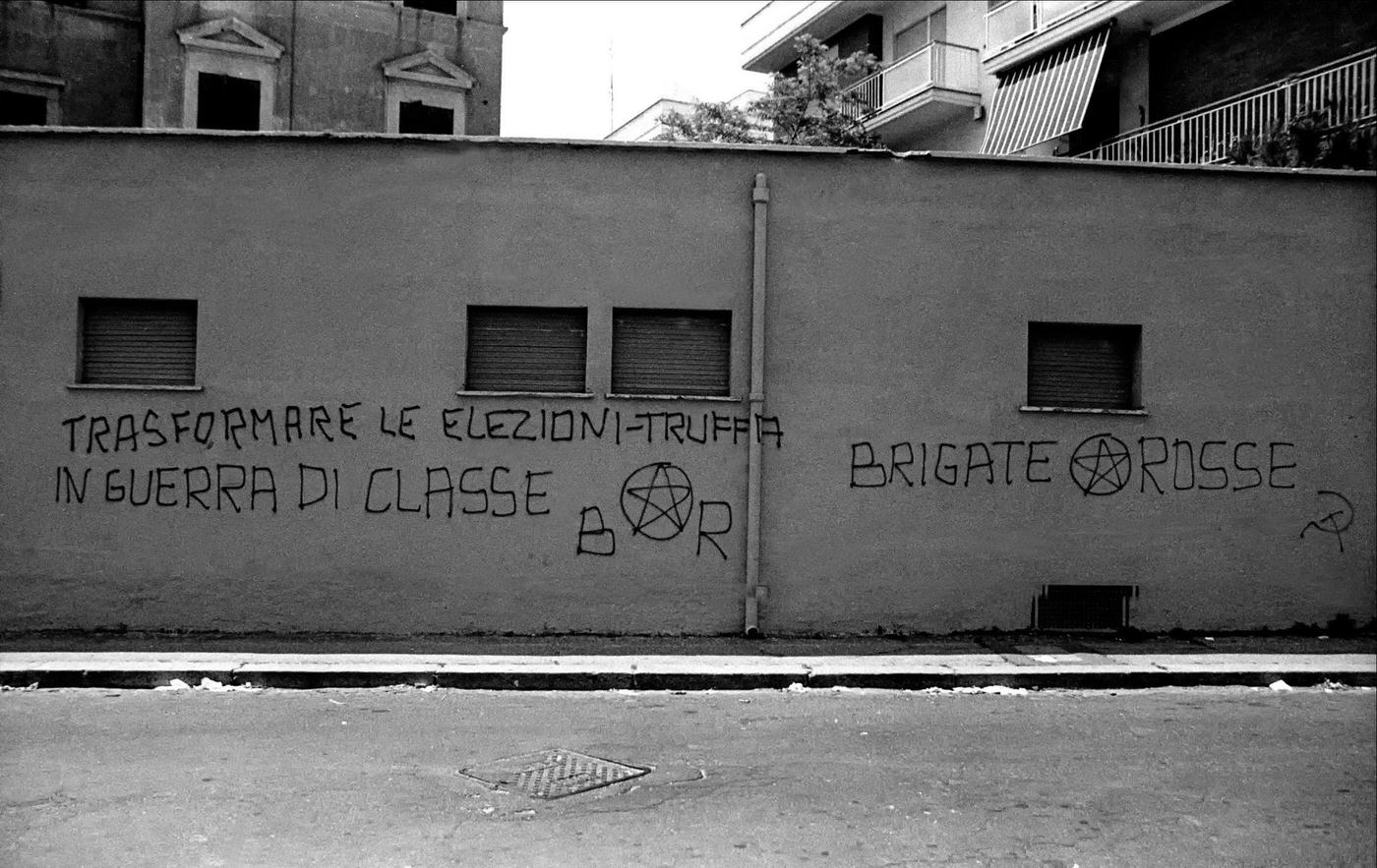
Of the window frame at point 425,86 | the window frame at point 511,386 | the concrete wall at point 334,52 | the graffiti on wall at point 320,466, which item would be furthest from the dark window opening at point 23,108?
the window frame at point 511,386

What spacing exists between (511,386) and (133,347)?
10.4ft

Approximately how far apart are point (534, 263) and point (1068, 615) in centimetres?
547

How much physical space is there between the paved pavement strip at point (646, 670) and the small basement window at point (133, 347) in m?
2.40

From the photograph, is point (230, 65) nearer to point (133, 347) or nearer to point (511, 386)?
point (133, 347)

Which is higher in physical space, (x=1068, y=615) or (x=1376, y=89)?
(x=1376, y=89)

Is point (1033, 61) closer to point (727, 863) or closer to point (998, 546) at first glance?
point (998, 546)

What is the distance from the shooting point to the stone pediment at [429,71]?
22188 millimetres

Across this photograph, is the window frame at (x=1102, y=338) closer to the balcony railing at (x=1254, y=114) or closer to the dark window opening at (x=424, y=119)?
the balcony railing at (x=1254, y=114)

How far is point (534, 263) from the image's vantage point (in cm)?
1023

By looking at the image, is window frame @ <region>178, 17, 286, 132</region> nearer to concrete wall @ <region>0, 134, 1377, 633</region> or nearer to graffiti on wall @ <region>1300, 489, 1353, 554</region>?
concrete wall @ <region>0, 134, 1377, 633</region>

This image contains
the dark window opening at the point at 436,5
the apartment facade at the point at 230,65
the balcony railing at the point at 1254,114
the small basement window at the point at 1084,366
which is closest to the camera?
the small basement window at the point at 1084,366

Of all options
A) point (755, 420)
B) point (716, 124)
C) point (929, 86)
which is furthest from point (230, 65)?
point (755, 420)

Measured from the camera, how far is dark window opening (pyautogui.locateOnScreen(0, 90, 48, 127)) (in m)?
20.5

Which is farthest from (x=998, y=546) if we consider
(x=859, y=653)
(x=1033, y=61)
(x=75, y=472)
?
(x=1033, y=61)
